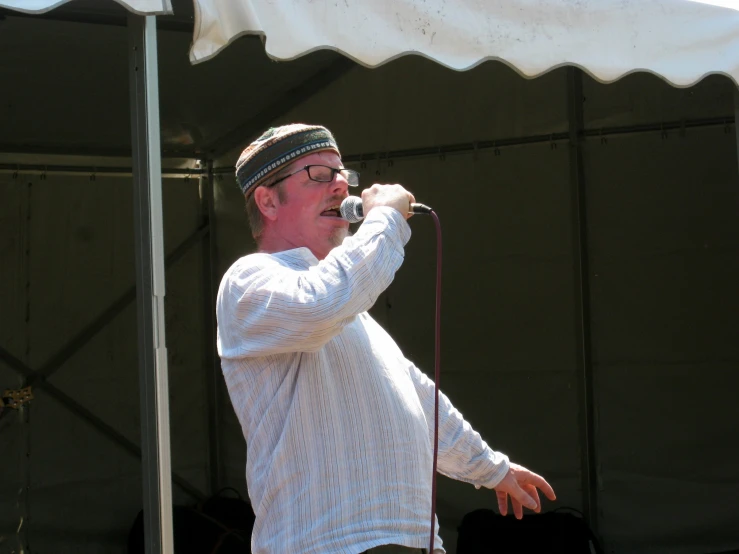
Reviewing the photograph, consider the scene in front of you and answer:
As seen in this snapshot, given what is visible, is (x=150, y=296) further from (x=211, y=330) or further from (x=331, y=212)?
(x=211, y=330)

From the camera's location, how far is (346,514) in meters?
1.79

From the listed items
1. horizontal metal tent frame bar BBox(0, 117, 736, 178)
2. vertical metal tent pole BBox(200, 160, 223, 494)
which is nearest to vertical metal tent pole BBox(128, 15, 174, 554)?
horizontal metal tent frame bar BBox(0, 117, 736, 178)

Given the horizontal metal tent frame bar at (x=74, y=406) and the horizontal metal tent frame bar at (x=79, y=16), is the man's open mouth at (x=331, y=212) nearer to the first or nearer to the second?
the horizontal metal tent frame bar at (x=79, y=16)

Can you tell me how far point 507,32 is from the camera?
2.91 meters

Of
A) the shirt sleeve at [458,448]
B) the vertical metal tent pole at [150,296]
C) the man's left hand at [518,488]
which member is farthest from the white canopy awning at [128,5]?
the man's left hand at [518,488]

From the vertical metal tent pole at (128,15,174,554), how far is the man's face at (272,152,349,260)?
528 millimetres

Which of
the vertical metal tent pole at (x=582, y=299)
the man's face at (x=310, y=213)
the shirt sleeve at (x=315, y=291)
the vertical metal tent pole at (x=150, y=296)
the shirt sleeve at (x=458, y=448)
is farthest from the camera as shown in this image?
the vertical metal tent pole at (x=582, y=299)

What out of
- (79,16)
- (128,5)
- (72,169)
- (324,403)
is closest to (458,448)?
(324,403)

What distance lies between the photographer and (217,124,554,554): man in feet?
5.75

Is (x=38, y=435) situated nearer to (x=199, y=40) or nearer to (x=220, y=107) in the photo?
(x=220, y=107)

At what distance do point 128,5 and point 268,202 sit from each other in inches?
26.6

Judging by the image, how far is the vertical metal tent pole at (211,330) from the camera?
6074 millimetres

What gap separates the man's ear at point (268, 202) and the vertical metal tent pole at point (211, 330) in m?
4.05

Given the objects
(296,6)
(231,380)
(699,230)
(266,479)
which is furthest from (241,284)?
(699,230)
